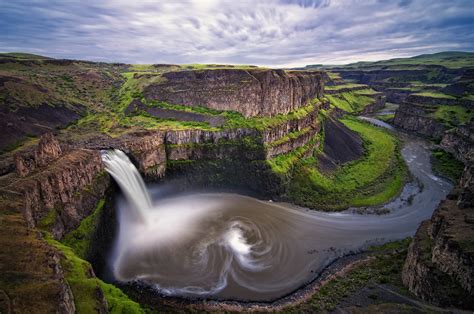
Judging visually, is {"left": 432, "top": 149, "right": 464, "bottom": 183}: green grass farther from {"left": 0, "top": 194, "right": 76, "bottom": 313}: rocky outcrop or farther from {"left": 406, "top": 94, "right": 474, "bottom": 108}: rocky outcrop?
{"left": 0, "top": 194, "right": 76, "bottom": 313}: rocky outcrop

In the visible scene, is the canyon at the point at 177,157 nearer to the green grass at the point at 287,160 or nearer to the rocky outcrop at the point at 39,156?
the rocky outcrop at the point at 39,156

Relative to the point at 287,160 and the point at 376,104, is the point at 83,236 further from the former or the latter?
the point at 376,104

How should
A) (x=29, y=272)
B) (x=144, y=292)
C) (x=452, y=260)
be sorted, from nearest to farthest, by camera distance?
1. (x=29, y=272)
2. (x=452, y=260)
3. (x=144, y=292)

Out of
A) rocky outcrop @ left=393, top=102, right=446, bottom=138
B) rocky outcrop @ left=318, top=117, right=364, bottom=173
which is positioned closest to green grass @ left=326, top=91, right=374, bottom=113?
rocky outcrop @ left=393, top=102, right=446, bottom=138

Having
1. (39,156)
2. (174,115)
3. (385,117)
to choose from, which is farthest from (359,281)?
(385,117)

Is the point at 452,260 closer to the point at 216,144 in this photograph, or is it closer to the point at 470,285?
the point at 470,285

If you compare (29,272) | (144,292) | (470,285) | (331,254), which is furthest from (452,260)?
(29,272)

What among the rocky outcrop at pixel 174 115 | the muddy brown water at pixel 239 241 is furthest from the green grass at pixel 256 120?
the muddy brown water at pixel 239 241
